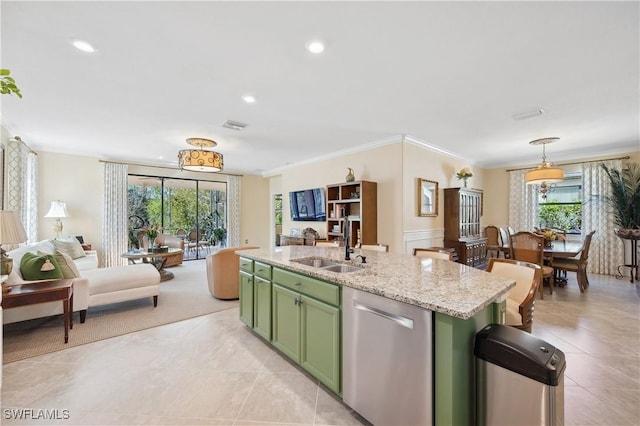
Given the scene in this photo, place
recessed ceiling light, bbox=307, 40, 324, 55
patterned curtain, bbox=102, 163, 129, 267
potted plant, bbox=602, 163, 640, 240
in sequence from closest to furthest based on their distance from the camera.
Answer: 1. recessed ceiling light, bbox=307, 40, 324, 55
2. potted plant, bbox=602, 163, 640, 240
3. patterned curtain, bbox=102, 163, 129, 267

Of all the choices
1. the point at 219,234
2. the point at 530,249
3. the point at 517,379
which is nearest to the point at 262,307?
the point at 517,379

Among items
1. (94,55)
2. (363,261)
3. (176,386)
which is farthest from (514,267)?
(94,55)

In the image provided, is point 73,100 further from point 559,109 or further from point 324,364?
point 559,109

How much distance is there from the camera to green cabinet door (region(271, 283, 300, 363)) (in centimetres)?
229

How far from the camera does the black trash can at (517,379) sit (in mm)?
1257

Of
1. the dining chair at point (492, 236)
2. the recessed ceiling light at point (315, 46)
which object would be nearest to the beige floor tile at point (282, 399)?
the recessed ceiling light at point (315, 46)

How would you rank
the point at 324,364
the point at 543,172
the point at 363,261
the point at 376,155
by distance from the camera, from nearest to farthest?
the point at 324,364 < the point at 363,261 < the point at 543,172 < the point at 376,155

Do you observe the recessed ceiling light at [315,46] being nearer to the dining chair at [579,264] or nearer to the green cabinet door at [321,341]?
the green cabinet door at [321,341]

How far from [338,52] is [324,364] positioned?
98.4 inches

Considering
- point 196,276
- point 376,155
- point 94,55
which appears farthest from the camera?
point 196,276

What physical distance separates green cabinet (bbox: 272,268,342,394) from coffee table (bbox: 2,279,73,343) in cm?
220

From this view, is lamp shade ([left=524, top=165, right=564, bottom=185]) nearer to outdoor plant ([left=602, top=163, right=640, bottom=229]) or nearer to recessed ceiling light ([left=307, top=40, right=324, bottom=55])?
outdoor plant ([left=602, top=163, right=640, bottom=229])

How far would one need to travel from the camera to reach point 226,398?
2.04 m

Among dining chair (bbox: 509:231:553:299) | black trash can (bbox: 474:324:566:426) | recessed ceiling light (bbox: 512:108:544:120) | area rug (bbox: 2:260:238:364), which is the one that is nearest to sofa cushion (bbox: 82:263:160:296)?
area rug (bbox: 2:260:238:364)
